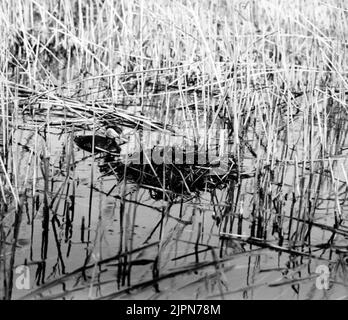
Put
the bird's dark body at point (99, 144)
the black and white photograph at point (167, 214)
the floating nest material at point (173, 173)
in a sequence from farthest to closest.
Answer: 1. the bird's dark body at point (99, 144)
2. the floating nest material at point (173, 173)
3. the black and white photograph at point (167, 214)

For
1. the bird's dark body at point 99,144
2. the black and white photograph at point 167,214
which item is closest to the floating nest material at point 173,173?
the black and white photograph at point 167,214

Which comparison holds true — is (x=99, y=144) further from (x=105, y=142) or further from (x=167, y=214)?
(x=167, y=214)

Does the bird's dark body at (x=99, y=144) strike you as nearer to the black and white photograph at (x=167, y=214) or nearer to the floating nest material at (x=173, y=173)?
the black and white photograph at (x=167, y=214)

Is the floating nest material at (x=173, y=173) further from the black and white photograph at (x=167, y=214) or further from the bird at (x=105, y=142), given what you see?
the bird at (x=105, y=142)

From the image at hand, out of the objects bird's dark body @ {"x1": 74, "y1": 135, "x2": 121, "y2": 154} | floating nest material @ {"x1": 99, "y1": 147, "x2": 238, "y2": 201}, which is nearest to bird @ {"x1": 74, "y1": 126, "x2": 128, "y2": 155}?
bird's dark body @ {"x1": 74, "y1": 135, "x2": 121, "y2": 154}

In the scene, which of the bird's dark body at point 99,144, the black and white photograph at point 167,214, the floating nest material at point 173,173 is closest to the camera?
the black and white photograph at point 167,214

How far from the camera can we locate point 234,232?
2.41 m

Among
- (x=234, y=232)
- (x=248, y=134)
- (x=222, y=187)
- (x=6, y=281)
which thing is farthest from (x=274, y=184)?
(x=6, y=281)

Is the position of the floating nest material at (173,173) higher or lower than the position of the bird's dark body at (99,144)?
lower

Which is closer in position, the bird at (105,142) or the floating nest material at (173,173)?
the floating nest material at (173,173)

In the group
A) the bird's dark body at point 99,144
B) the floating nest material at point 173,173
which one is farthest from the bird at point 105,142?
the floating nest material at point 173,173
